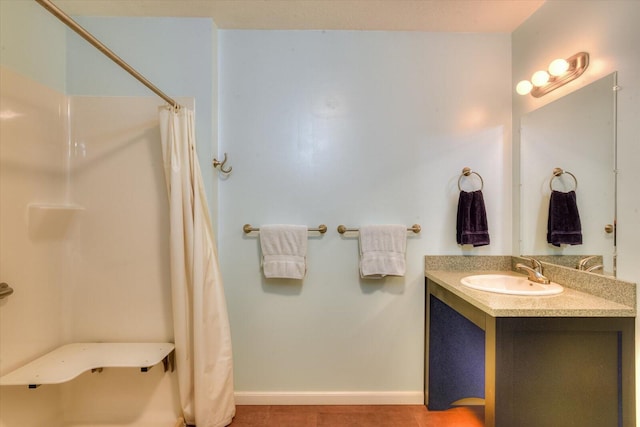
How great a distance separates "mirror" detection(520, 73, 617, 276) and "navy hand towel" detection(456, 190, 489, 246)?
0.24m

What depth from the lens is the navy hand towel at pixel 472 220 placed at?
1735 millimetres

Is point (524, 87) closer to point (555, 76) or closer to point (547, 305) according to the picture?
point (555, 76)

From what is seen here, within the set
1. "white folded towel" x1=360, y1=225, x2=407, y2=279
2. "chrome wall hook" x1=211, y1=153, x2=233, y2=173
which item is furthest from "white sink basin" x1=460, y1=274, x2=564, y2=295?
"chrome wall hook" x1=211, y1=153, x2=233, y2=173

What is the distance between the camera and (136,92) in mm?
1679

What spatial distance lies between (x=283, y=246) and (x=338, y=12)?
4.52 feet

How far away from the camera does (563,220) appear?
147 cm

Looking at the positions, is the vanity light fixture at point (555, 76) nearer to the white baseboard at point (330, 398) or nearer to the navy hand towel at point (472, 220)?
the navy hand towel at point (472, 220)

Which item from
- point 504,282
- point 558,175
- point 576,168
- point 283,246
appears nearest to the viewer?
point 576,168

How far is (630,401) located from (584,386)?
174 millimetres

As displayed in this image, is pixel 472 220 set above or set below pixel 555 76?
below

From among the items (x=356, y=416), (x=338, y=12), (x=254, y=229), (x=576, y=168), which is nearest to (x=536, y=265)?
(x=576, y=168)

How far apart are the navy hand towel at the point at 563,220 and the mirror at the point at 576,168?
0.07 feet

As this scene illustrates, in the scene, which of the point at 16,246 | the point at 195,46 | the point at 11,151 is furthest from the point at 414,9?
the point at 16,246

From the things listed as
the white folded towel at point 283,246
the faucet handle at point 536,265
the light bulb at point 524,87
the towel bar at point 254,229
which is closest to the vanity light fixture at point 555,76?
the light bulb at point 524,87
